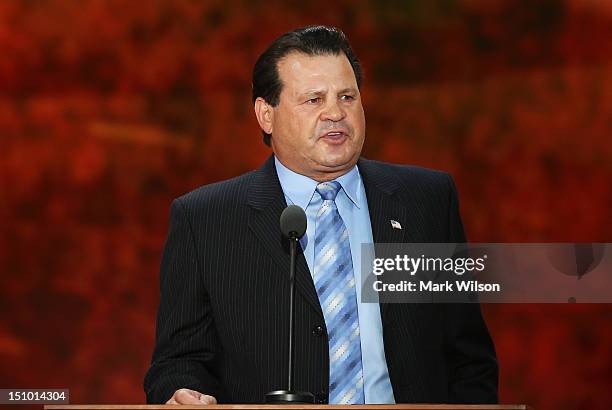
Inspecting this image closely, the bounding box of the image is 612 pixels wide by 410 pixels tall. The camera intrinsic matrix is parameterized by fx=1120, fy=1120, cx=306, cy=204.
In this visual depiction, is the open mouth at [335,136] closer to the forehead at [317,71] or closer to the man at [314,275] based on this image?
the man at [314,275]

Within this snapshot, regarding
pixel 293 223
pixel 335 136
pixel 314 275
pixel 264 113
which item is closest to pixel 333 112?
pixel 335 136

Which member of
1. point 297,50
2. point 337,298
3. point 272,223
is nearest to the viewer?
point 337,298

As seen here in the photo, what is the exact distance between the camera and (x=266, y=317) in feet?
9.39

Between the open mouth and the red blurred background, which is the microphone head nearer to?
the open mouth

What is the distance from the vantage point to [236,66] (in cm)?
394

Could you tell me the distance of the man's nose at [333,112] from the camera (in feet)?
9.68

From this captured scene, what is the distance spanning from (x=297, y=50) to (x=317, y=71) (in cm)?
9

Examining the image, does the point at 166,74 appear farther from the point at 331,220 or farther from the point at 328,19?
the point at 331,220

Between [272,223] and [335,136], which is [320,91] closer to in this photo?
[335,136]

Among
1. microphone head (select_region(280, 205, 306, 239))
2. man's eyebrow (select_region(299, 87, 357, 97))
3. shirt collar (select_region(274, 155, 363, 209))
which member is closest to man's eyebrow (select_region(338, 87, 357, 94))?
man's eyebrow (select_region(299, 87, 357, 97))

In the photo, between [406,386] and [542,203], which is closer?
[406,386]

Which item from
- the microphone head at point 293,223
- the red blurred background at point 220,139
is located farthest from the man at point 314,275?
the red blurred background at point 220,139

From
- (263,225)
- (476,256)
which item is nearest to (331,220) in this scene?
(263,225)

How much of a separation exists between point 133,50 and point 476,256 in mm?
1393
